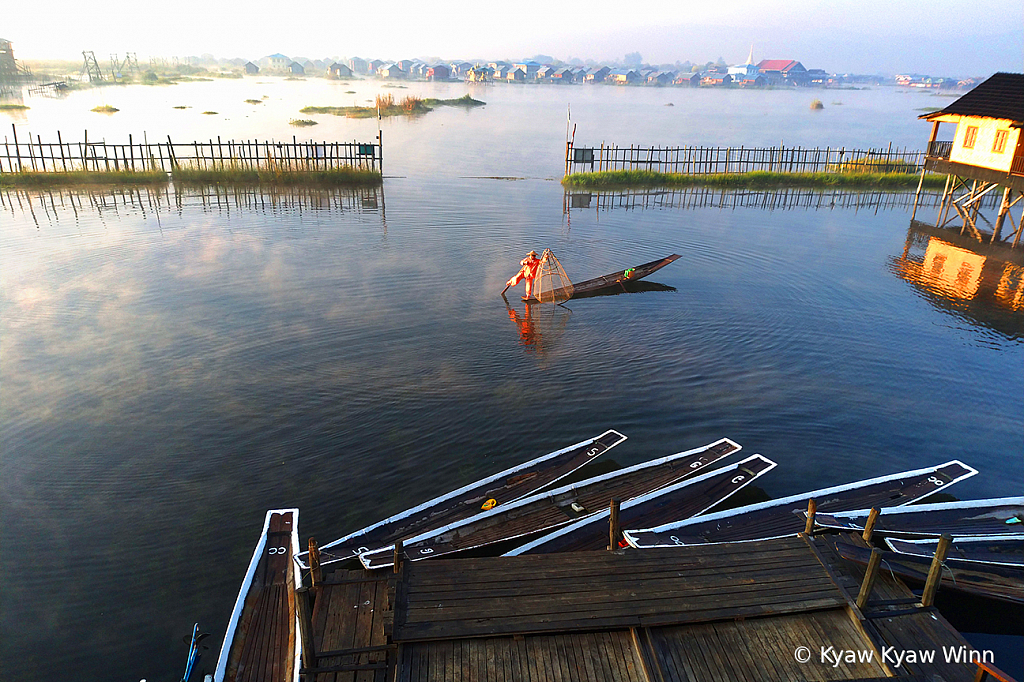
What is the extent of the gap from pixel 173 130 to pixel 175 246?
141ft

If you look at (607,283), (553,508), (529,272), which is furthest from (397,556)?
(607,283)

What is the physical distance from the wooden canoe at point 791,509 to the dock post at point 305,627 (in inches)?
193

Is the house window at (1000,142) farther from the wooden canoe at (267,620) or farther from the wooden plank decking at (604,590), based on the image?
the wooden canoe at (267,620)

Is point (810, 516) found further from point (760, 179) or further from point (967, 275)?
point (760, 179)

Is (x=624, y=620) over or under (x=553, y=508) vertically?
over

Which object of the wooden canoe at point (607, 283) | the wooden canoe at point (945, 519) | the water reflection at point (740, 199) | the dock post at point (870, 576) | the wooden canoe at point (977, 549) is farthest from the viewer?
the water reflection at point (740, 199)

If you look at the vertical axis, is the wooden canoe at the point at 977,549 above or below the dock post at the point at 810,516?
below

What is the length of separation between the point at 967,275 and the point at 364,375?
25514mm

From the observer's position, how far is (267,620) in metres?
8.59

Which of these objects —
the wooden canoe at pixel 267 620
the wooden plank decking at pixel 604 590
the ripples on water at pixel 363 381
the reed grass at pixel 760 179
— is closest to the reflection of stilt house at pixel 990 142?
the ripples on water at pixel 363 381

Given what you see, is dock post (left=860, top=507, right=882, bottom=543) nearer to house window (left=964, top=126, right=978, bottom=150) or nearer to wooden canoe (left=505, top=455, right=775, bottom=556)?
wooden canoe (left=505, top=455, right=775, bottom=556)

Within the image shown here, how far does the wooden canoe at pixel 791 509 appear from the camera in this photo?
10.0 m

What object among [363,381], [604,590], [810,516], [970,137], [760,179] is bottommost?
[363,381]

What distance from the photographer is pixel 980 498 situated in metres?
12.8
